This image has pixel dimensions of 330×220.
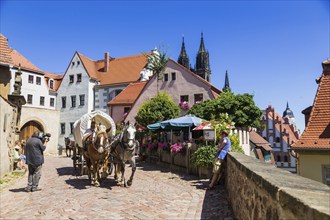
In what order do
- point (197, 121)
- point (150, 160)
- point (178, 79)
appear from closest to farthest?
point (197, 121), point (150, 160), point (178, 79)

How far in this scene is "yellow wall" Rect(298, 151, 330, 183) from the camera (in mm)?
13750

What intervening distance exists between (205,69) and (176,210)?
252 ft

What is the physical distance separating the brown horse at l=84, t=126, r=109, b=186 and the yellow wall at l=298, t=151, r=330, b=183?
10425mm

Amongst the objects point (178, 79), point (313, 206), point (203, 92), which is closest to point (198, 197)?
point (313, 206)

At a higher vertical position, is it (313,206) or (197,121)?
(197,121)

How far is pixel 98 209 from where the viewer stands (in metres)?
7.00

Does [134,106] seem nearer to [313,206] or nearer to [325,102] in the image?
[325,102]

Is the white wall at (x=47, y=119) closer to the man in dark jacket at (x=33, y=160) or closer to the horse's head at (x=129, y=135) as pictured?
the man in dark jacket at (x=33, y=160)

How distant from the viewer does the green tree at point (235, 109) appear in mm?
24422

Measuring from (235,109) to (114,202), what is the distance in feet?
61.7

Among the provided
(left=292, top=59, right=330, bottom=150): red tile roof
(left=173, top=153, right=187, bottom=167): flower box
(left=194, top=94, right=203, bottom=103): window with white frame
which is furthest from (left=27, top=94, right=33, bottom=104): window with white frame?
(left=292, top=59, right=330, bottom=150): red tile roof

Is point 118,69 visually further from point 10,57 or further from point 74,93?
point 10,57

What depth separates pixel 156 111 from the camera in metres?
25.1

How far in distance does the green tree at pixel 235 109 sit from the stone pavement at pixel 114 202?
14087mm
